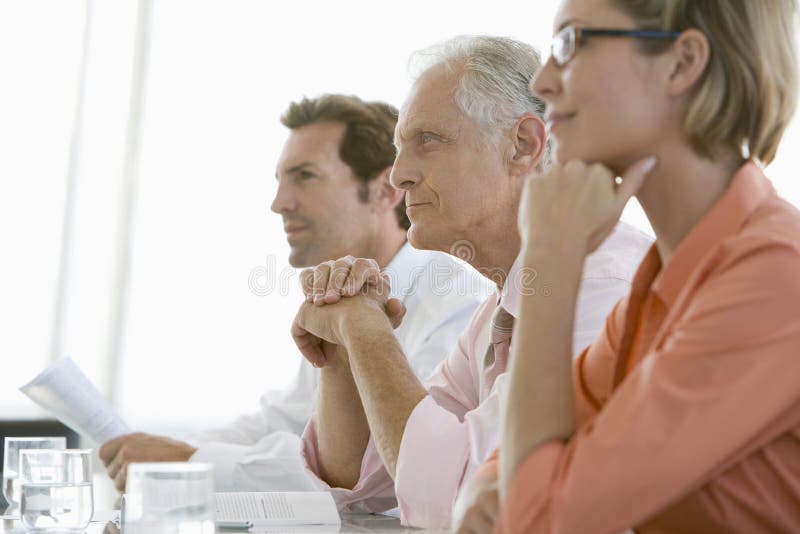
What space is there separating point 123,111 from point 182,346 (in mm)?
1159

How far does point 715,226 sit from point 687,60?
0.64 feet

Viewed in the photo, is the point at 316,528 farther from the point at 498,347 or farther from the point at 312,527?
the point at 498,347

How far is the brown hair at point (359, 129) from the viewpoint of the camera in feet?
10.8

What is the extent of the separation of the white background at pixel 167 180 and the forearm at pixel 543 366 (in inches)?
130

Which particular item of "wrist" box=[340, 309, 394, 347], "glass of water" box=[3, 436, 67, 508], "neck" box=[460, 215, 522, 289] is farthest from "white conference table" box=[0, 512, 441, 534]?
"neck" box=[460, 215, 522, 289]

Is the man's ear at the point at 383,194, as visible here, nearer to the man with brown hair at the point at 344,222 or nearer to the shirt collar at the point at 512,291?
the man with brown hair at the point at 344,222

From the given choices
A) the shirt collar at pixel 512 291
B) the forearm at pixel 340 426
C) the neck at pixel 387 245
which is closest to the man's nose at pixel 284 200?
the neck at pixel 387 245

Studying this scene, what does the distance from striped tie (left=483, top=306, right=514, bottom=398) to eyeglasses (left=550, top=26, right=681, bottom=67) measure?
73 cm

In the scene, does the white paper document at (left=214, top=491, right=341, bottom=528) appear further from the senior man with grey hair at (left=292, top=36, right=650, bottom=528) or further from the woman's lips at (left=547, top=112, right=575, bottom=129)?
the woman's lips at (left=547, top=112, right=575, bottom=129)

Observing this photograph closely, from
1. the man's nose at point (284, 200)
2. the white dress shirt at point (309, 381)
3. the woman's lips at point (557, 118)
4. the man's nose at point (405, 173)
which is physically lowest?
the white dress shirt at point (309, 381)

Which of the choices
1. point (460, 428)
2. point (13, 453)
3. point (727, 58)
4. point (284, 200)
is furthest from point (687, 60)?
point (284, 200)

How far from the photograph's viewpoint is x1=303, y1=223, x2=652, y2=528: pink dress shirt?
1.56 metres

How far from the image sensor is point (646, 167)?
1121 mm

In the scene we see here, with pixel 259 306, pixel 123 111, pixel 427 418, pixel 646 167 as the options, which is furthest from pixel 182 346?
pixel 646 167
